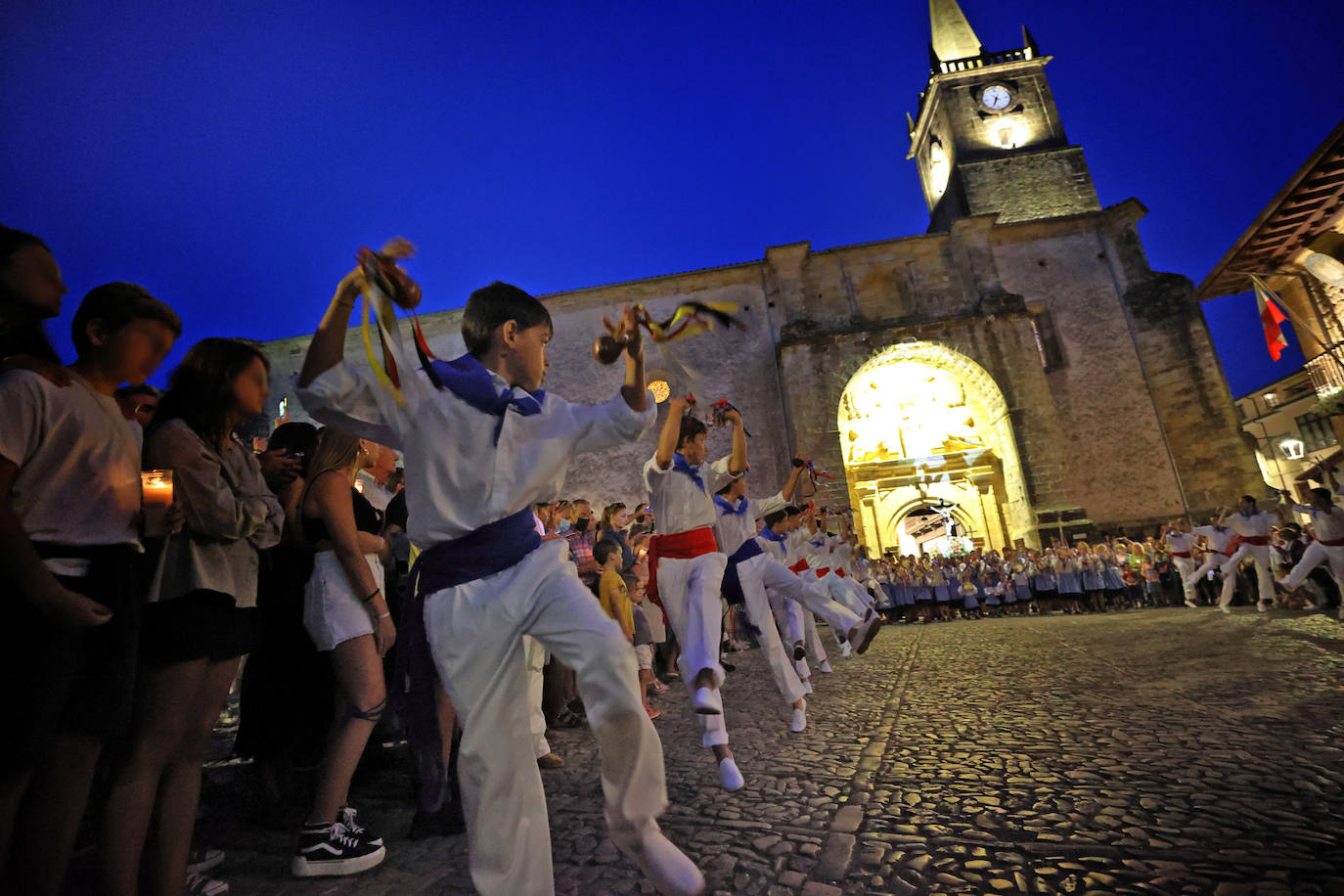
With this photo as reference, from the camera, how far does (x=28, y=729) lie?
161 cm

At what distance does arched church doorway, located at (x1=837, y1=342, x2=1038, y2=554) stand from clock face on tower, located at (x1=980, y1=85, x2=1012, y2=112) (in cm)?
1556

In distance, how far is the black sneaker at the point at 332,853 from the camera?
2395 millimetres

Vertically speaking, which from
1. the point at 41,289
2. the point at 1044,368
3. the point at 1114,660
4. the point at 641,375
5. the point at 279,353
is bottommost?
the point at 1114,660

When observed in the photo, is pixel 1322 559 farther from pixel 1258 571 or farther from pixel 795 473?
pixel 795 473

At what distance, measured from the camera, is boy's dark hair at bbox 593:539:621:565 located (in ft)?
18.5

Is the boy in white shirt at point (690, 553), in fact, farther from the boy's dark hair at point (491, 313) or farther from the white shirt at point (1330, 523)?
the white shirt at point (1330, 523)

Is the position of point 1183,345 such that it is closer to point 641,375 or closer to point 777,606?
point 777,606

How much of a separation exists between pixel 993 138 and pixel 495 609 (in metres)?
34.4

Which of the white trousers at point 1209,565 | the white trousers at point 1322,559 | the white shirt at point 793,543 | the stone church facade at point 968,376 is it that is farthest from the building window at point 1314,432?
the white shirt at point 793,543

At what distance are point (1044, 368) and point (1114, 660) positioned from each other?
19.8m

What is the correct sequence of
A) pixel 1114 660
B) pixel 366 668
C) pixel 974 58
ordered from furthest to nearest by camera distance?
pixel 974 58 < pixel 1114 660 < pixel 366 668

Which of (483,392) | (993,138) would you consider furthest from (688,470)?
(993,138)

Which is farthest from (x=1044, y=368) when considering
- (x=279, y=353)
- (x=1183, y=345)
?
(x=279, y=353)

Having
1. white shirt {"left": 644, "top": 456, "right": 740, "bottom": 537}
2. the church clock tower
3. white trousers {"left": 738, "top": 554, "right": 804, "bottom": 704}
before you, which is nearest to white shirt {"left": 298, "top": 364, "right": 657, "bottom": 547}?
white shirt {"left": 644, "top": 456, "right": 740, "bottom": 537}
